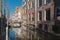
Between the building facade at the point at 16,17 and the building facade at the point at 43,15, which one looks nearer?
the building facade at the point at 16,17

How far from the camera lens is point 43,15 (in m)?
5.47

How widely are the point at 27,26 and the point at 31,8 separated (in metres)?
0.71

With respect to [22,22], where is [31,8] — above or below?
above

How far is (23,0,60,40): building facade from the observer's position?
4.56 m

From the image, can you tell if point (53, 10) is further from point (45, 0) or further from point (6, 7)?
point (6, 7)

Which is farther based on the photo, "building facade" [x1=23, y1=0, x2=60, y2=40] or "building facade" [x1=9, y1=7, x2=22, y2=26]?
"building facade" [x1=23, y1=0, x2=60, y2=40]

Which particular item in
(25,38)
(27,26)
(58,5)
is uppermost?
(58,5)

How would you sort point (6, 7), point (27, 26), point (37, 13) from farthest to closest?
point (37, 13)
point (27, 26)
point (6, 7)

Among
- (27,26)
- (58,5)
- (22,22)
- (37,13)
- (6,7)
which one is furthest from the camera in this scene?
(37,13)

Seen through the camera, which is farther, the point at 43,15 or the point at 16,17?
the point at 43,15

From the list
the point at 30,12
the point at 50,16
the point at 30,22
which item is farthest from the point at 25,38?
the point at 50,16

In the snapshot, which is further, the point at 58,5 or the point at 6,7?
the point at 58,5

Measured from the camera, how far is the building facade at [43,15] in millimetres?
4559

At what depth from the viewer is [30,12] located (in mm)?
4602
